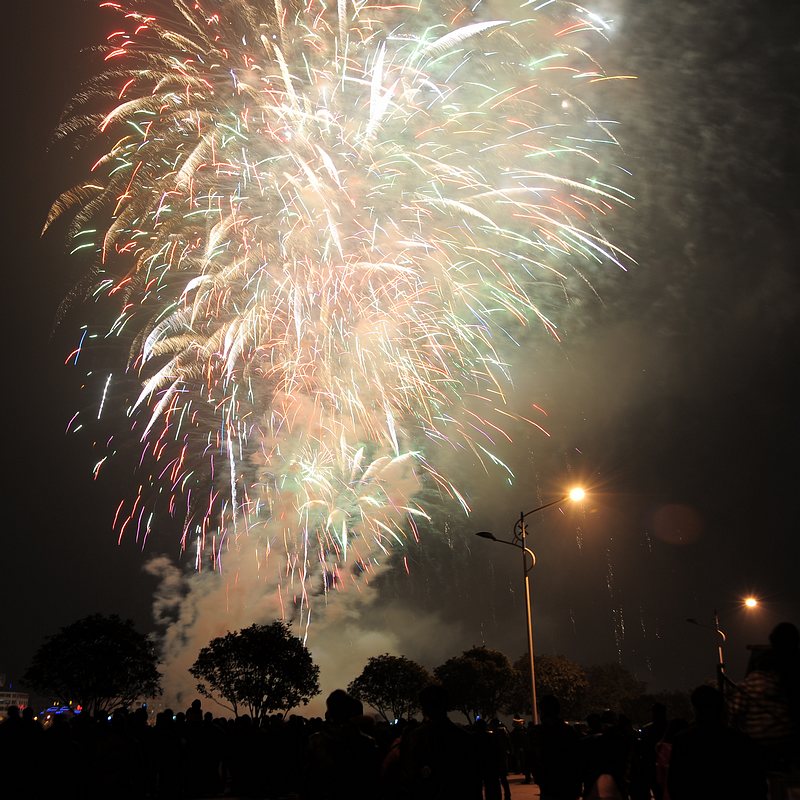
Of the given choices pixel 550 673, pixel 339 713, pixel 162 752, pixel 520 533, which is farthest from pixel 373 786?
pixel 550 673

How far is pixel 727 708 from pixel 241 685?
190ft

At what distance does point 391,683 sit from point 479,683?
11358 millimetres

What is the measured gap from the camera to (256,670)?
58.1 metres

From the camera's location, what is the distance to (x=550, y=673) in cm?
6369

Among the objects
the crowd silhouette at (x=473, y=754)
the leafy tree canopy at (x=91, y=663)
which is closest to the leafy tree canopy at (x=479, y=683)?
the leafy tree canopy at (x=91, y=663)

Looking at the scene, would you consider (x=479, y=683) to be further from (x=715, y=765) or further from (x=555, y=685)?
(x=715, y=765)

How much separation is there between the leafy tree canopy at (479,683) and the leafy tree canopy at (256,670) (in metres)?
14.0

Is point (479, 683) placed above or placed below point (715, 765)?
above

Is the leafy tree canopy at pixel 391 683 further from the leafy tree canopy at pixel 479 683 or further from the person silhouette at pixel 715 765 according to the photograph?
the person silhouette at pixel 715 765

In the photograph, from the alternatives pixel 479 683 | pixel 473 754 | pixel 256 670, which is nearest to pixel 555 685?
pixel 479 683

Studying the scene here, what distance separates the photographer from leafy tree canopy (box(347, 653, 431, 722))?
73312mm

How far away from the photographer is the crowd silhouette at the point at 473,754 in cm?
452

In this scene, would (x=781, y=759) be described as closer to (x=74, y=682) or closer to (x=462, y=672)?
(x=74, y=682)

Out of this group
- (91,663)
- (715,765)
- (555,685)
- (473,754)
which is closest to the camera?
(715,765)
